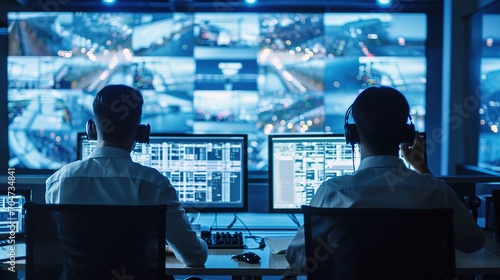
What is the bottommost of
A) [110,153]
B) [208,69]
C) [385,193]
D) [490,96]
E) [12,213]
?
[12,213]

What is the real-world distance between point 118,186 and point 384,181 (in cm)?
86

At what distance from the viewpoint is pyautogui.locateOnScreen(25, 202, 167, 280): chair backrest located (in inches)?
62.3

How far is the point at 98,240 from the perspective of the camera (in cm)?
159

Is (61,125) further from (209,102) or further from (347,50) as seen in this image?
(347,50)

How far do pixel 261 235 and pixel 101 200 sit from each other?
1.05 metres

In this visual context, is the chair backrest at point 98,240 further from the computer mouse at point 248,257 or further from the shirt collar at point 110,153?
the computer mouse at point 248,257

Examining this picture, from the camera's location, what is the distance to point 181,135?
8.77 feet

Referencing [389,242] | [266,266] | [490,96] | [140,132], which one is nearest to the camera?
[389,242]

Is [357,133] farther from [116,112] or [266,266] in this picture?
[116,112]

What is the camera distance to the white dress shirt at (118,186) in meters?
1.80

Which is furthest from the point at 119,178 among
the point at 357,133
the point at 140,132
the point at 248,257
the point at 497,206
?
the point at 497,206

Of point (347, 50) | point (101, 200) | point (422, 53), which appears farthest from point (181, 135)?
point (422, 53)

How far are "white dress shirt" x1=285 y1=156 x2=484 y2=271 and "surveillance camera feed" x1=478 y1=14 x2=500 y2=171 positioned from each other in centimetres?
252

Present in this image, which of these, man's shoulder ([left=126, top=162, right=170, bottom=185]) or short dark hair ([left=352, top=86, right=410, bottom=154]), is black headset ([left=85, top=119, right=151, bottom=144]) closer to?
man's shoulder ([left=126, top=162, right=170, bottom=185])
